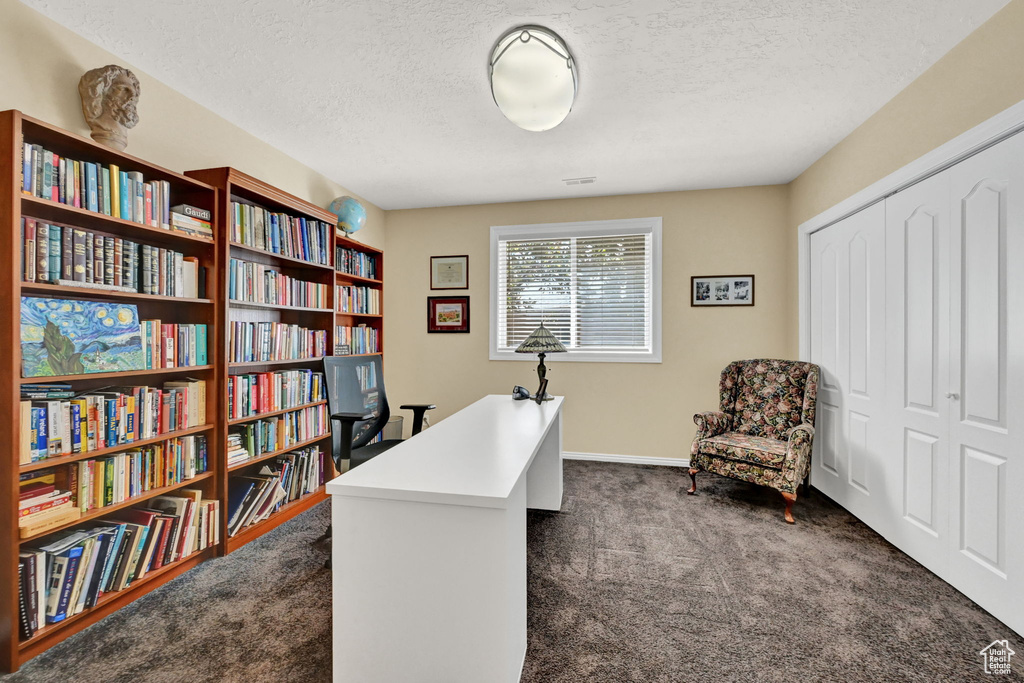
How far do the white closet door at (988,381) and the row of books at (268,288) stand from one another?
358 cm

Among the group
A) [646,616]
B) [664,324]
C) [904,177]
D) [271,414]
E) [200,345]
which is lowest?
[646,616]

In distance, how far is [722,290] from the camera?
3854mm

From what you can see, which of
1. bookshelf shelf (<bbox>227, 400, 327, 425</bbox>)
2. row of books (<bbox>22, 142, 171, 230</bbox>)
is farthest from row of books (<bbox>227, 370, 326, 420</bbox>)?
row of books (<bbox>22, 142, 171, 230</bbox>)

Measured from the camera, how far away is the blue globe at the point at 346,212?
11.4 feet

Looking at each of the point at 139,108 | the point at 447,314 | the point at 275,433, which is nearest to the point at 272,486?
the point at 275,433

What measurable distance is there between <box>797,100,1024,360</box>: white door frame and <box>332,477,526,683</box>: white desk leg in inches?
94.6

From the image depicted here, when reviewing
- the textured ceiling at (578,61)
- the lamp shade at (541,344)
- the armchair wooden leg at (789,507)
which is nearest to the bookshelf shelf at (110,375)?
the textured ceiling at (578,61)

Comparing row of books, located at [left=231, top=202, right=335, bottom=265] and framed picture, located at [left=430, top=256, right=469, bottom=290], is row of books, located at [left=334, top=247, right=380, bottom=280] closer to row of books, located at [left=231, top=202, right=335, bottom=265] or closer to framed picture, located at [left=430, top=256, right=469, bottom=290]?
row of books, located at [left=231, top=202, right=335, bottom=265]

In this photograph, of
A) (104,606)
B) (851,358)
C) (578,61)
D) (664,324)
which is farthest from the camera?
(664,324)

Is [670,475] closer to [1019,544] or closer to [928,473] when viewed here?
[928,473]

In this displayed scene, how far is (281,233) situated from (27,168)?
1.26 meters

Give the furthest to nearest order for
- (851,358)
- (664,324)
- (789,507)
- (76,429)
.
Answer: (664,324), (851,358), (789,507), (76,429)

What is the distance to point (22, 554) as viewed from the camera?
1.54 m

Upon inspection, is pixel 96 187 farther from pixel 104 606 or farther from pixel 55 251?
pixel 104 606
